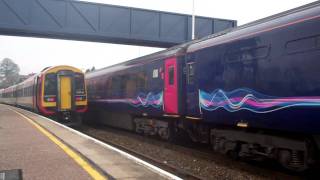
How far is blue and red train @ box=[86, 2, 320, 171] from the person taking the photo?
7910mm

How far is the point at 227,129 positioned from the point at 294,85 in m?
3.06

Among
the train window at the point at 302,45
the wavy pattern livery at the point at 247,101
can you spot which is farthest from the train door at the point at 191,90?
the train window at the point at 302,45

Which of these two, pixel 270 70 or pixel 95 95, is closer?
pixel 270 70

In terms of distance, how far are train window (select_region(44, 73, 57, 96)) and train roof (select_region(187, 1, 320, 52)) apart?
1269 centimetres

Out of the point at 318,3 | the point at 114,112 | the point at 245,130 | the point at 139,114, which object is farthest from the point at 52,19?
the point at 318,3

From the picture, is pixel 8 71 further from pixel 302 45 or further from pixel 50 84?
pixel 302 45

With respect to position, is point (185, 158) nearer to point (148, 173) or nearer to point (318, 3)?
point (148, 173)

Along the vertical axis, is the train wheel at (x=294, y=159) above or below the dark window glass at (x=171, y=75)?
below

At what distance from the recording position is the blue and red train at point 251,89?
791 centimetres

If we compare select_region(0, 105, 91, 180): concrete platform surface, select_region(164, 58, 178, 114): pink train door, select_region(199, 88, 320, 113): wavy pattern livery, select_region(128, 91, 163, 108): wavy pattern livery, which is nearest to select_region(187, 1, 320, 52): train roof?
select_region(199, 88, 320, 113): wavy pattern livery

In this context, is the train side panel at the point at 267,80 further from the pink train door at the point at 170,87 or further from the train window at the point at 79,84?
the train window at the point at 79,84

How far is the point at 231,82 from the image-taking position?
10109mm

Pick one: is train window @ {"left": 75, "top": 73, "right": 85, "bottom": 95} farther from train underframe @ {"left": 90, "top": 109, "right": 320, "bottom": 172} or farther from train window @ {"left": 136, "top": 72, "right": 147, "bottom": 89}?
train underframe @ {"left": 90, "top": 109, "right": 320, "bottom": 172}

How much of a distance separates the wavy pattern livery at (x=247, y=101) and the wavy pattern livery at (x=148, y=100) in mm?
3019
